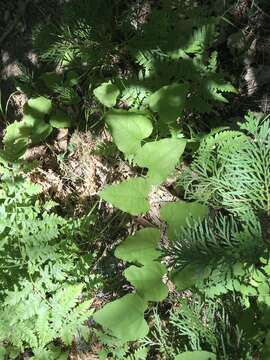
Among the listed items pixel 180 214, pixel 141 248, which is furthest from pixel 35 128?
pixel 180 214

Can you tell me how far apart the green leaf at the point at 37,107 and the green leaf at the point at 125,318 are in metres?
1.58

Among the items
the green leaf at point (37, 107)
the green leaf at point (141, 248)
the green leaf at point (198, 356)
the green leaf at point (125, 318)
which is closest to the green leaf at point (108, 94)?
the green leaf at point (37, 107)

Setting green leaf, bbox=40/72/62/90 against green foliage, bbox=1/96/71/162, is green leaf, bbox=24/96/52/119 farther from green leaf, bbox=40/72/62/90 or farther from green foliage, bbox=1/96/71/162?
green leaf, bbox=40/72/62/90

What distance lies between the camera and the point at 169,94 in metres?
2.79

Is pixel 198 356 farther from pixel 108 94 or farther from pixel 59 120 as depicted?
pixel 59 120

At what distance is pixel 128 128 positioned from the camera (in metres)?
2.75

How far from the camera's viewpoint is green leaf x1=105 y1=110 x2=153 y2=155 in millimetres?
2717

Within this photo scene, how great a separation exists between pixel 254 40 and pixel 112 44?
980 millimetres

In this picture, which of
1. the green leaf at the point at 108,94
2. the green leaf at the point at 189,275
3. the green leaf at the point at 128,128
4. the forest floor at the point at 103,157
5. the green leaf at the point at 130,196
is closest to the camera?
the green leaf at the point at 189,275

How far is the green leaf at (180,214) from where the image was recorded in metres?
2.26

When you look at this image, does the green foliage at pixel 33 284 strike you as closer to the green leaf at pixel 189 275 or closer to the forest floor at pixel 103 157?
the forest floor at pixel 103 157

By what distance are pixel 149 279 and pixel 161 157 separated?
26.0 inches

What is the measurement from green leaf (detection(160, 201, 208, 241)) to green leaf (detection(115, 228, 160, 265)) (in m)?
0.15

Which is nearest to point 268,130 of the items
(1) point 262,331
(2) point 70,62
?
(1) point 262,331
